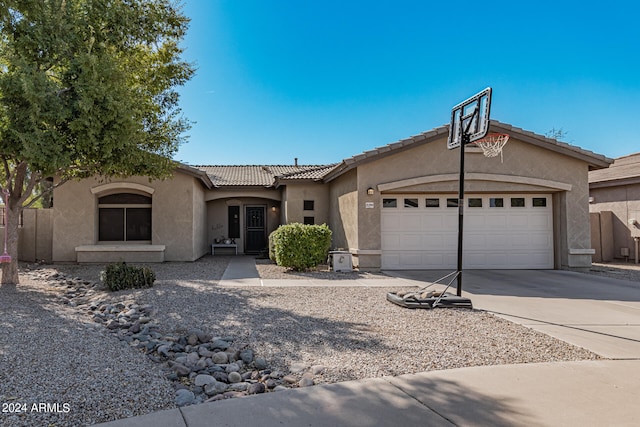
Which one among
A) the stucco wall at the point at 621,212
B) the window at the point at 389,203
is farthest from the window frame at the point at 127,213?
the stucco wall at the point at 621,212

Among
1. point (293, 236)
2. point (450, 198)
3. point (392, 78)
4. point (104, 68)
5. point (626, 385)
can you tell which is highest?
point (392, 78)

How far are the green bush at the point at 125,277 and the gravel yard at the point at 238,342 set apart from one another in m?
0.52

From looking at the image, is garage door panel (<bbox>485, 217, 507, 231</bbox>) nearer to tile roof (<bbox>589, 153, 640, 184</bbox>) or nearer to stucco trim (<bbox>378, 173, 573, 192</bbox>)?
stucco trim (<bbox>378, 173, 573, 192</bbox>)

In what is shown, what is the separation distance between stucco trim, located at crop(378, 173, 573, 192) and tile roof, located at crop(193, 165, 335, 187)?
3.73 metres

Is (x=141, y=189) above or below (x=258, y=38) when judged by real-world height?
below

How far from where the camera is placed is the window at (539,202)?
1267 cm

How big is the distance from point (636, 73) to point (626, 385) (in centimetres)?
1733

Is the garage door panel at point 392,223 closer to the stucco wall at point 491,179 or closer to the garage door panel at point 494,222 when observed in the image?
the stucco wall at point 491,179

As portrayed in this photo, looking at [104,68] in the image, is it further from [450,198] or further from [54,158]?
[450,198]

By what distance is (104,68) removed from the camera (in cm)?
768

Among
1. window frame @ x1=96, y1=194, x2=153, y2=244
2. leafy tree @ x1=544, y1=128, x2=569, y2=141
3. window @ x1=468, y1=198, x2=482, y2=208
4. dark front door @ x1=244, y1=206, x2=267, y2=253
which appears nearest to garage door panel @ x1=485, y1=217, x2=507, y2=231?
window @ x1=468, y1=198, x2=482, y2=208

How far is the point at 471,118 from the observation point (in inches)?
287

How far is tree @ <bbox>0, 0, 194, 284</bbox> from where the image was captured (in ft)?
23.3

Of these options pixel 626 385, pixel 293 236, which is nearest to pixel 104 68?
pixel 293 236
